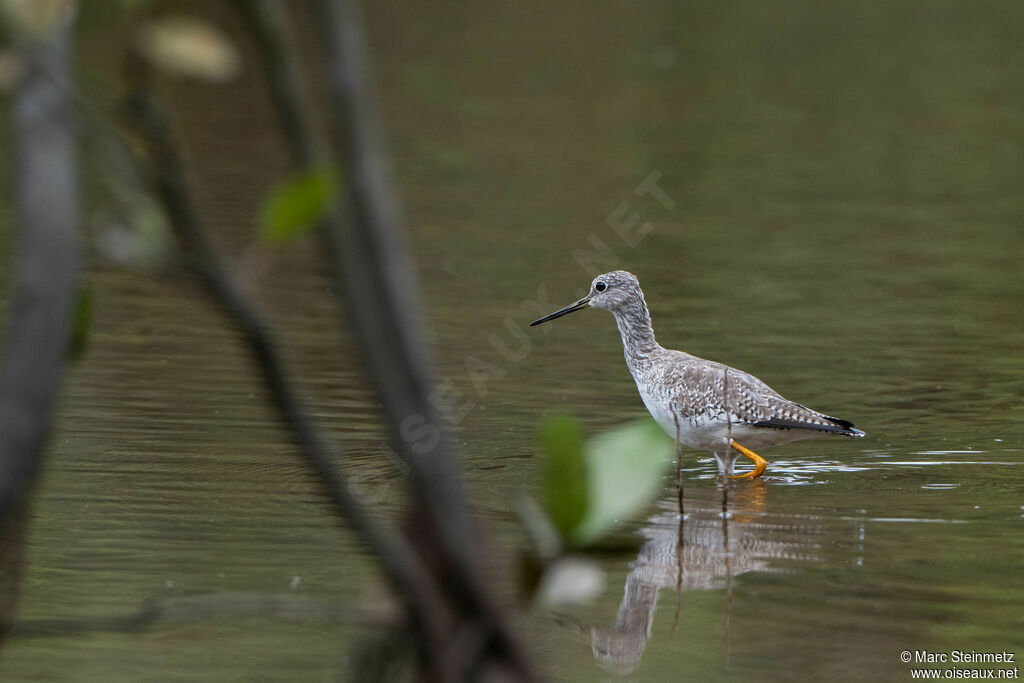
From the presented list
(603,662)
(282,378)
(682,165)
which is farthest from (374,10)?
(282,378)

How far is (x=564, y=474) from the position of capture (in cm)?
164

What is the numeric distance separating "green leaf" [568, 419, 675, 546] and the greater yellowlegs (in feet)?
18.6

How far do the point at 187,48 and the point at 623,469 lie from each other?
68cm

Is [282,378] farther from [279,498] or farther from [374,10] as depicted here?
[374,10]

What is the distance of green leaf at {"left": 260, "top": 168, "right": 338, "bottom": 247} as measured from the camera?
147 cm

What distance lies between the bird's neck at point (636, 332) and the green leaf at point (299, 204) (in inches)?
294

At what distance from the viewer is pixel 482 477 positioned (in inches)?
311

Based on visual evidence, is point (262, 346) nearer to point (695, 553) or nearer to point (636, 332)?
point (695, 553)

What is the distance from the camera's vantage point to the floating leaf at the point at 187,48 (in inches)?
63.3

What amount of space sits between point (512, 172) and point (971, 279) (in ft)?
22.7

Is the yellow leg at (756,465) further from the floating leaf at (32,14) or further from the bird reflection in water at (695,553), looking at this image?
the floating leaf at (32,14)

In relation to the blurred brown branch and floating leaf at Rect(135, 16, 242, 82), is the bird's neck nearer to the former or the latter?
floating leaf at Rect(135, 16, 242, 82)

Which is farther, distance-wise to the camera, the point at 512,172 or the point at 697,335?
the point at 512,172

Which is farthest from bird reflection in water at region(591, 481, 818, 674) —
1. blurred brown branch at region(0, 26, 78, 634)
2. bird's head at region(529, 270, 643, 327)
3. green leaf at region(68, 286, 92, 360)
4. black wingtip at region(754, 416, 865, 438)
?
blurred brown branch at region(0, 26, 78, 634)
